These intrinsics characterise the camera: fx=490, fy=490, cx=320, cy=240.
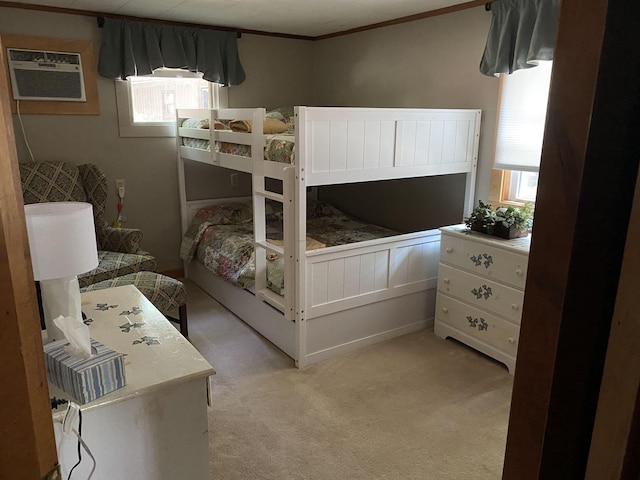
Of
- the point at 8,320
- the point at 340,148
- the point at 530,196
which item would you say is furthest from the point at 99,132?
the point at 8,320

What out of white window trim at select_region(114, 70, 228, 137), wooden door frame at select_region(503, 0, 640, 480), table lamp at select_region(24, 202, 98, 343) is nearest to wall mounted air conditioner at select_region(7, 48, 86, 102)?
white window trim at select_region(114, 70, 228, 137)

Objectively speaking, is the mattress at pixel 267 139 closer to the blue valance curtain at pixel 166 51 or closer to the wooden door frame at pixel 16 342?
the blue valance curtain at pixel 166 51

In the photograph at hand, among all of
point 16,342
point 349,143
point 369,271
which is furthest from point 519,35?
point 16,342

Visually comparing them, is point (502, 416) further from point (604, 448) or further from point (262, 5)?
point (262, 5)

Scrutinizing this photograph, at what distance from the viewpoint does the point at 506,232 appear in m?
2.84

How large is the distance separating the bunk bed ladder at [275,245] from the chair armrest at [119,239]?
3.21 feet

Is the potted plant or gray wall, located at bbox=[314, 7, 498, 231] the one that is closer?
the potted plant

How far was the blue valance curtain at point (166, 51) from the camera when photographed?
3.71 meters

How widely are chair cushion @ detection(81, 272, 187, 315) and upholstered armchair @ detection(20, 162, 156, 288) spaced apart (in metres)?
0.22

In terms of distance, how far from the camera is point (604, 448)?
560 millimetres

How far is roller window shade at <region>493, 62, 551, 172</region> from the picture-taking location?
2.94 m

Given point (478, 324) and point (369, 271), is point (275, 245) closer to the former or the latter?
point (369, 271)

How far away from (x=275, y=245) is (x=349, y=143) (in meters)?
0.77

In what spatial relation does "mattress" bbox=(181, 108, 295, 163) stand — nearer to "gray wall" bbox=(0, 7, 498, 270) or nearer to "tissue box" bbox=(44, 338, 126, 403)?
"gray wall" bbox=(0, 7, 498, 270)
